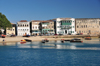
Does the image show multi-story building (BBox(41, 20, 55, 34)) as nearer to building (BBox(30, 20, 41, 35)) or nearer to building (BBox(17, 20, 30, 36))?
building (BBox(30, 20, 41, 35))

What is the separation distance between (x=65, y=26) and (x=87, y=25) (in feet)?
45.6

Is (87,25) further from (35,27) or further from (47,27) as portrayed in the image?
(35,27)

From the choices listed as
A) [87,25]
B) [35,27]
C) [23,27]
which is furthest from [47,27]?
[87,25]

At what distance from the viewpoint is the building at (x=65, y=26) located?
11662 cm

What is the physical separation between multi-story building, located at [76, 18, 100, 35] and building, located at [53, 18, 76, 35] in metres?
3.98

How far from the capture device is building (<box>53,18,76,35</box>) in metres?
117

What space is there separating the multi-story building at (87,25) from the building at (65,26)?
3.98 metres

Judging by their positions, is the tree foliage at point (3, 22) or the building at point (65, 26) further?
the building at point (65, 26)

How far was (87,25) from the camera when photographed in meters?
119

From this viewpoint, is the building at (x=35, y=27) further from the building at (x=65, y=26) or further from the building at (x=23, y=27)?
the building at (x=65, y=26)

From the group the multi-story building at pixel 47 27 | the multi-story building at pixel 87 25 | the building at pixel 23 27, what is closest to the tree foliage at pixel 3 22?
the building at pixel 23 27

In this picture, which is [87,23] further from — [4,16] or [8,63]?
[8,63]

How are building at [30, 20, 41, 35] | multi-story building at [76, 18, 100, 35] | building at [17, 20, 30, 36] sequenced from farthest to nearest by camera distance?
1. multi-story building at [76, 18, 100, 35]
2. building at [17, 20, 30, 36]
3. building at [30, 20, 41, 35]

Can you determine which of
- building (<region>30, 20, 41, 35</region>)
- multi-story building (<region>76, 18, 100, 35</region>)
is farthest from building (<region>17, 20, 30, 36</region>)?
multi-story building (<region>76, 18, 100, 35</region>)
